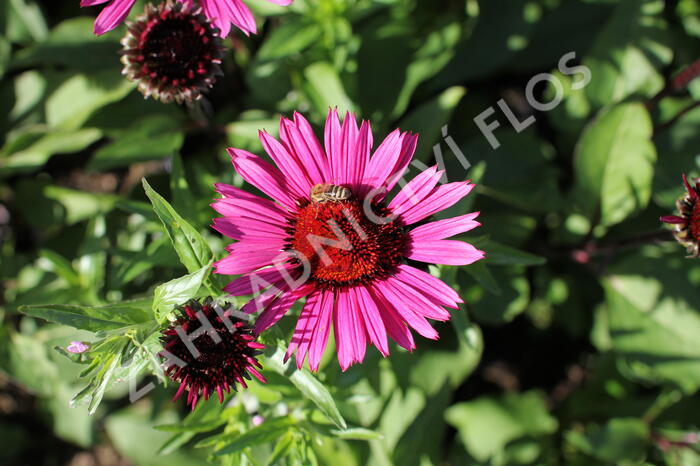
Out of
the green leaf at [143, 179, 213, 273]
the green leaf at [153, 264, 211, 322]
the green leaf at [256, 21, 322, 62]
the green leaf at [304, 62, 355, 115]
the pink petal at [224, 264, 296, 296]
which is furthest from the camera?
the green leaf at [304, 62, 355, 115]

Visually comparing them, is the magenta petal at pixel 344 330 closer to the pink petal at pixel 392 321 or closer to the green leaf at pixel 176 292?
the pink petal at pixel 392 321

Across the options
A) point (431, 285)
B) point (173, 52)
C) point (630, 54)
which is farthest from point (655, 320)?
point (173, 52)

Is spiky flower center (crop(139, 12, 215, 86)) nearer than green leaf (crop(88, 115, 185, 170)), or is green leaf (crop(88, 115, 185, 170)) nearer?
spiky flower center (crop(139, 12, 215, 86))

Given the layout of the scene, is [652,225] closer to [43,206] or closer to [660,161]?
[660,161]

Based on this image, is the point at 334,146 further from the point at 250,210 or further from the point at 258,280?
the point at 258,280

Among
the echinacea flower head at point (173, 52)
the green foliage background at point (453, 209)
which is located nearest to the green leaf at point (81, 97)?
the green foliage background at point (453, 209)

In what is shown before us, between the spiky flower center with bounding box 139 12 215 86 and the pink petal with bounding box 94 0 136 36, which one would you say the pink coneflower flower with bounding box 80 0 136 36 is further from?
the spiky flower center with bounding box 139 12 215 86

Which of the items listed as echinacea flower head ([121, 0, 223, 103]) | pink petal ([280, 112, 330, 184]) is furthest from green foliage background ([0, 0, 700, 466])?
pink petal ([280, 112, 330, 184])
